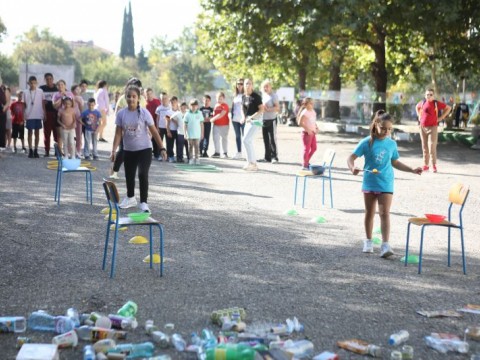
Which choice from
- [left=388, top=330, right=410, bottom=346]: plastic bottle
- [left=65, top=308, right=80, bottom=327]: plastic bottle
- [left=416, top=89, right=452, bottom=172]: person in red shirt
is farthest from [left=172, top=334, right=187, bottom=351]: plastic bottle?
[left=416, top=89, right=452, bottom=172]: person in red shirt

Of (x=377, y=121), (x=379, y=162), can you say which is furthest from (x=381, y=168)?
(x=377, y=121)

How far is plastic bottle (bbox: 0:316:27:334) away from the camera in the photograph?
6.03 metres

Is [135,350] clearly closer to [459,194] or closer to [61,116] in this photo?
[459,194]

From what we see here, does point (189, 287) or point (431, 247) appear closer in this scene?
point (189, 287)

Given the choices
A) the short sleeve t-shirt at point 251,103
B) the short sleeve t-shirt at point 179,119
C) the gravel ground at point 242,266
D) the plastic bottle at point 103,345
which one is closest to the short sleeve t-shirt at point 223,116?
the short sleeve t-shirt at point 179,119

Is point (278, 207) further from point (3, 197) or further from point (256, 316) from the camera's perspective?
point (256, 316)

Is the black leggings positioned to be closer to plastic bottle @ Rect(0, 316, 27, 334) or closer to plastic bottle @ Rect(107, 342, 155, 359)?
plastic bottle @ Rect(0, 316, 27, 334)

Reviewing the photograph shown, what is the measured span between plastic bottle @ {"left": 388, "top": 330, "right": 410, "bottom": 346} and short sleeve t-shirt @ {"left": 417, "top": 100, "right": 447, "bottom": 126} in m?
13.2

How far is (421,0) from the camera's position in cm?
2552

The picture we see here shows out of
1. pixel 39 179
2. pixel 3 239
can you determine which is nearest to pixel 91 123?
pixel 39 179

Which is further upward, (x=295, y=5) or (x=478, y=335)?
(x=295, y=5)

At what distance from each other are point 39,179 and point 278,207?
5.26m

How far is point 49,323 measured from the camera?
612cm

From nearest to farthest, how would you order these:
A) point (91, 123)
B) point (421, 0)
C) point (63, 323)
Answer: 1. point (63, 323)
2. point (91, 123)
3. point (421, 0)
